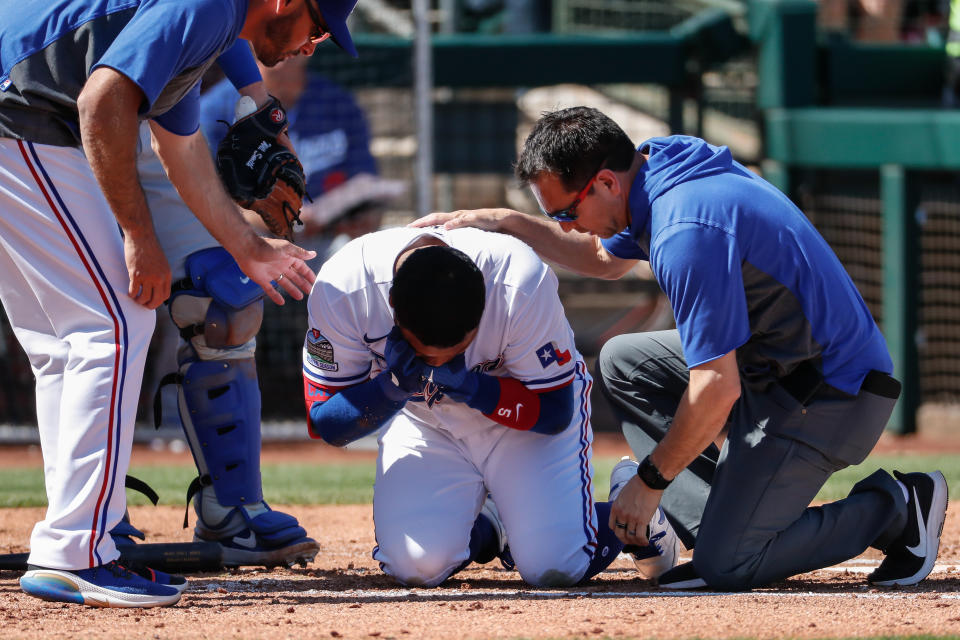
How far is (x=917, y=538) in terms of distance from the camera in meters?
3.84

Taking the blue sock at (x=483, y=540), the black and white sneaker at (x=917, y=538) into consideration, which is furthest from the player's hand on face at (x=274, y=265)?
the black and white sneaker at (x=917, y=538)

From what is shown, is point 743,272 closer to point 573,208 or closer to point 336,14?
point 573,208

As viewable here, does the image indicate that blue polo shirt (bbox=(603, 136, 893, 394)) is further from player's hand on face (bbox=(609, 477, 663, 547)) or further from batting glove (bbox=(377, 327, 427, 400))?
batting glove (bbox=(377, 327, 427, 400))

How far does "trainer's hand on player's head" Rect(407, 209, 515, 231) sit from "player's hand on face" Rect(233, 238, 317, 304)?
65 centimetres

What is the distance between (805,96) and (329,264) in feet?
22.2

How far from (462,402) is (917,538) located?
1455 mm

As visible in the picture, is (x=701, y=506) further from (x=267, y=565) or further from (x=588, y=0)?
(x=588, y=0)

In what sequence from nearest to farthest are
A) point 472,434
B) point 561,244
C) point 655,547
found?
point 655,547, point 472,434, point 561,244

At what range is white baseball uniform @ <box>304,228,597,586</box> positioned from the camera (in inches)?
147

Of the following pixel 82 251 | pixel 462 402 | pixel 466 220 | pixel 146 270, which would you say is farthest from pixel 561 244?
pixel 82 251

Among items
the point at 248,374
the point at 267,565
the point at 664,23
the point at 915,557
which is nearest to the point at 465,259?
the point at 248,374

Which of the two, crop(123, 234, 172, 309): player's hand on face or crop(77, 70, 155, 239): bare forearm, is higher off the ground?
crop(77, 70, 155, 239): bare forearm

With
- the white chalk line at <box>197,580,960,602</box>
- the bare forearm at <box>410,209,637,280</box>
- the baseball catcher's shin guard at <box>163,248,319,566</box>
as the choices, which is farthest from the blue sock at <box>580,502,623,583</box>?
the baseball catcher's shin guard at <box>163,248,319,566</box>

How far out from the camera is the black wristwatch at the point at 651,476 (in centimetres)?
354
